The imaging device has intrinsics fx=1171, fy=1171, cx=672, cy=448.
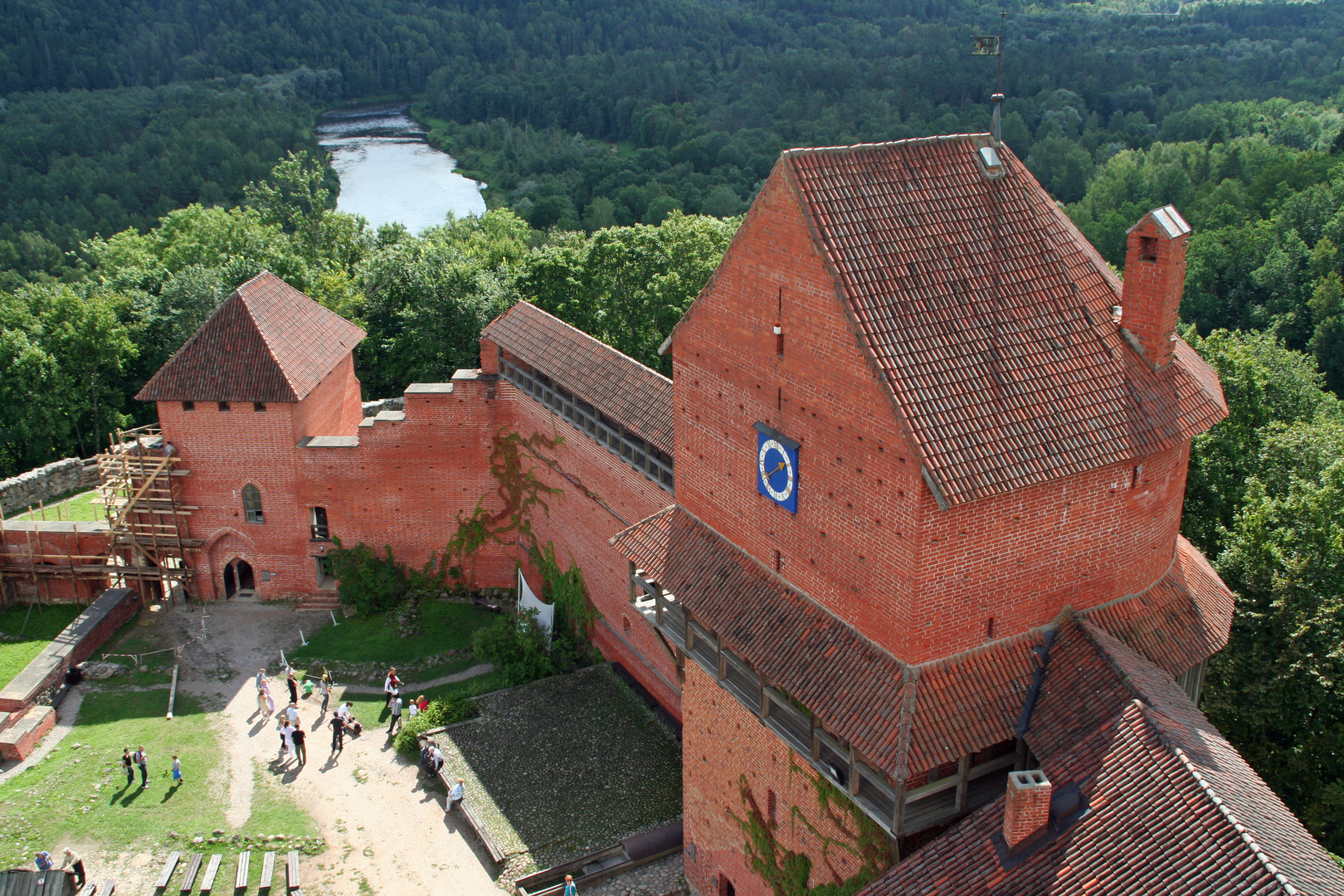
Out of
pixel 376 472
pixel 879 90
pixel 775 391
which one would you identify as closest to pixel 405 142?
pixel 879 90

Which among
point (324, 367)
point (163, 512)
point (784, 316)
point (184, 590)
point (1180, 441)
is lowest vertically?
point (184, 590)

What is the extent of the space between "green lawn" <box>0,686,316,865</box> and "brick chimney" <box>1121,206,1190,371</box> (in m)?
20.3

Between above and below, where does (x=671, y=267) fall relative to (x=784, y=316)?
below

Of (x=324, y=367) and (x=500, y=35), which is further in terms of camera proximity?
(x=500, y=35)

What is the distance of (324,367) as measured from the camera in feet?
117

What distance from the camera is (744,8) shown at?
13175 centimetres

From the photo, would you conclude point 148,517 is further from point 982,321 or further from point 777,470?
point 982,321

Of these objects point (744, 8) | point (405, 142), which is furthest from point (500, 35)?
point (744, 8)

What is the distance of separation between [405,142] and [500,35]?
1621 cm

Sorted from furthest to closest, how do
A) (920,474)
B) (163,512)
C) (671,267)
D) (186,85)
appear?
(186,85) → (671,267) → (163,512) → (920,474)

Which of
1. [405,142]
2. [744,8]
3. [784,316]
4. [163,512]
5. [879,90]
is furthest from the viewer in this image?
[744,8]

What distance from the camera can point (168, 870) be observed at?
25.0 meters

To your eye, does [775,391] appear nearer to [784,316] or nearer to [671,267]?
[784,316]

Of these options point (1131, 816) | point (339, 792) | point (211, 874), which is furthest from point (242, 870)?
point (1131, 816)
